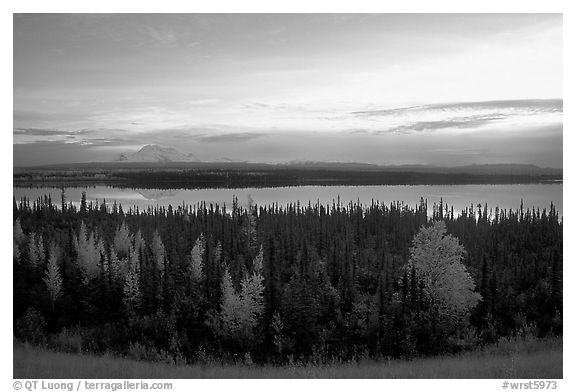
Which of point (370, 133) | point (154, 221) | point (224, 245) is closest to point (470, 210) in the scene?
point (370, 133)

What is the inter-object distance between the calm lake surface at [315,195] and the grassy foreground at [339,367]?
360 cm

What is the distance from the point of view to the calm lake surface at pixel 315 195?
1082 centimetres

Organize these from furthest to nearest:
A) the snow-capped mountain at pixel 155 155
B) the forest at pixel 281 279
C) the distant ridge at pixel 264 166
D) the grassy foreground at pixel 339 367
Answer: the distant ridge at pixel 264 166 → the snow-capped mountain at pixel 155 155 → the forest at pixel 281 279 → the grassy foreground at pixel 339 367

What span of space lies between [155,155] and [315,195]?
446 cm

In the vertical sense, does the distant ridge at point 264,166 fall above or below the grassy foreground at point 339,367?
above

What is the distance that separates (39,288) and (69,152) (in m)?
3.51

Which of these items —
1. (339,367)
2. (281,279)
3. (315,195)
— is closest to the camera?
(339,367)

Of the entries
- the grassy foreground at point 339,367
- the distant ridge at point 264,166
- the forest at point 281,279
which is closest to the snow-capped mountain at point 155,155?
the distant ridge at point 264,166

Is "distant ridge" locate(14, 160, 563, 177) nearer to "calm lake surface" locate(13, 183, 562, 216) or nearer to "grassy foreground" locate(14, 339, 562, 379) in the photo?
"calm lake surface" locate(13, 183, 562, 216)

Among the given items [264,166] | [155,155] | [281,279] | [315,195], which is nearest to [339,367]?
[281,279]

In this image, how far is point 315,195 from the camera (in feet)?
38.4
